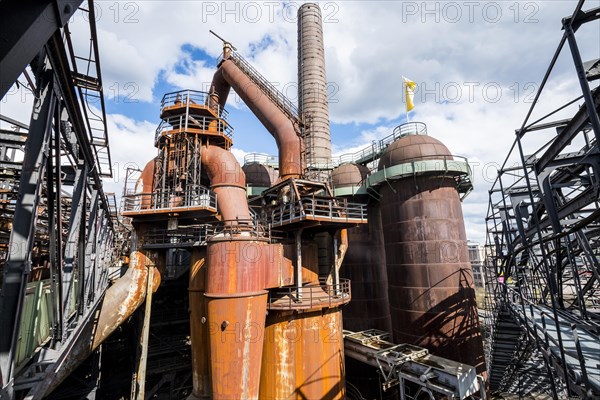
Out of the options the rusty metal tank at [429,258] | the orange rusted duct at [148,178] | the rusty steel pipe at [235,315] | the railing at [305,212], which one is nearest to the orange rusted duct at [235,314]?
the rusty steel pipe at [235,315]

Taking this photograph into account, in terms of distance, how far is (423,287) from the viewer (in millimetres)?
13734

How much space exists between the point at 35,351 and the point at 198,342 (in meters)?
7.53

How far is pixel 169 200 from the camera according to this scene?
13742 millimetres

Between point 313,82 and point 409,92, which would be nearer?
point 409,92

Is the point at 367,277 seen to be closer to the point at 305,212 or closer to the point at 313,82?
the point at 305,212

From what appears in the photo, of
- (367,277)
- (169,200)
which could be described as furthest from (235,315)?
(367,277)

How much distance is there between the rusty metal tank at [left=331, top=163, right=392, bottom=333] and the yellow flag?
22.7 feet

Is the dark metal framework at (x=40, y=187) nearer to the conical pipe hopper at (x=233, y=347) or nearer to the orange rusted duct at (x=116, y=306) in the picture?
the conical pipe hopper at (x=233, y=347)

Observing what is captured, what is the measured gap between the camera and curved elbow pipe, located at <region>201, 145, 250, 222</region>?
43.6 ft

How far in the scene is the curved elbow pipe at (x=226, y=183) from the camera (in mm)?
13297

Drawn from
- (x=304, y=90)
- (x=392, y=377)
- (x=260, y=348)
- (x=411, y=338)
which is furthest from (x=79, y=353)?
(x=304, y=90)

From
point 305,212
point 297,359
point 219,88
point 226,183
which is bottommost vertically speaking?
point 297,359

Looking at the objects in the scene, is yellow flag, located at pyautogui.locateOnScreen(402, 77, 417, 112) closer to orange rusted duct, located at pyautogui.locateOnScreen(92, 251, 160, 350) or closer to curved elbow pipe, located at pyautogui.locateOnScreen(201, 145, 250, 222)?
curved elbow pipe, located at pyautogui.locateOnScreen(201, 145, 250, 222)

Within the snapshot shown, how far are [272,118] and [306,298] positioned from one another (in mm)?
9149
